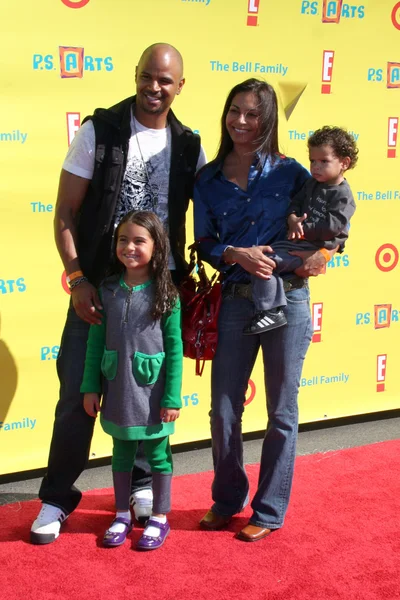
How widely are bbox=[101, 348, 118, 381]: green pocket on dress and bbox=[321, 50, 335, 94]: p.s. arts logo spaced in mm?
2215

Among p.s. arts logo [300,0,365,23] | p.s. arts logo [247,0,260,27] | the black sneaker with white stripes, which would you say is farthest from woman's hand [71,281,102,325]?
p.s. arts logo [300,0,365,23]

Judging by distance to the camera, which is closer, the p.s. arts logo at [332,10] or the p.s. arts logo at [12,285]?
the p.s. arts logo at [12,285]

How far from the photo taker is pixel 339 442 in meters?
4.50

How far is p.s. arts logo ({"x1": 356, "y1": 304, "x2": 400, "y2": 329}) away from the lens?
473 centimetres

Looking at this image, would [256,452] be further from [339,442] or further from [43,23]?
[43,23]

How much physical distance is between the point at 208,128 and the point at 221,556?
2.21 m

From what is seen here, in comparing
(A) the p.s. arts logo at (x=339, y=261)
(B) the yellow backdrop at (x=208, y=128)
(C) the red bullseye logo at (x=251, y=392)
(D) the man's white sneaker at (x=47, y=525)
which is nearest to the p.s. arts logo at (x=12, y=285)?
(B) the yellow backdrop at (x=208, y=128)

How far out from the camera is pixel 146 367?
2.97 metres

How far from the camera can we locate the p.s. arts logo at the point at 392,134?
15.1 feet

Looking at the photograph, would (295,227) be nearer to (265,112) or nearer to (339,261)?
(265,112)

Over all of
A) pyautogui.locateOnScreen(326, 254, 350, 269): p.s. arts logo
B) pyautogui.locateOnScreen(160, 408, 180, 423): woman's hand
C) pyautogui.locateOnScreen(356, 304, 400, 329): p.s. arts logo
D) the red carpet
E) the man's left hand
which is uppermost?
the man's left hand

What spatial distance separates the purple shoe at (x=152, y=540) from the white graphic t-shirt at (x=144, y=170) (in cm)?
123

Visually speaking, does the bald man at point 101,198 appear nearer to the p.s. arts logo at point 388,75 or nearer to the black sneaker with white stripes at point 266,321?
the black sneaker with white stripes at point 266,321

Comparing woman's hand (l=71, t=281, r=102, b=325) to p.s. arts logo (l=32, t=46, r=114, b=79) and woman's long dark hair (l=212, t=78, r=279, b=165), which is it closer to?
woman's long dark hair (l=212, t=78, r=279, b=165)
